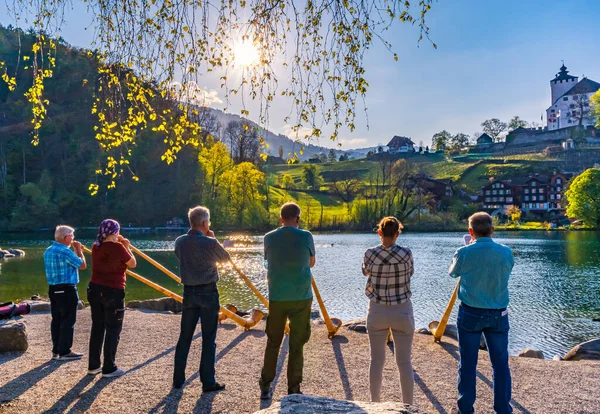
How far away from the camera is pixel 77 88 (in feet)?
339

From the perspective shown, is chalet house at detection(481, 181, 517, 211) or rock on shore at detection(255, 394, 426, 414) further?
chalet house at detection(481, 181, 517, 211)

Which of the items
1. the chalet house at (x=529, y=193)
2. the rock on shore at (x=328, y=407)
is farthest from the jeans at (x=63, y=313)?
the chalet house at (x=529, y=193)

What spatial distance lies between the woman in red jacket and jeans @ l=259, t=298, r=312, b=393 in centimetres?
211

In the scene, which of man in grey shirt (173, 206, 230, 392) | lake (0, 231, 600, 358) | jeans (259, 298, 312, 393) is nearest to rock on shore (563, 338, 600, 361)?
lake (0, 231, 600, 358)

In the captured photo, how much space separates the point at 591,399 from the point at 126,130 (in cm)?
682

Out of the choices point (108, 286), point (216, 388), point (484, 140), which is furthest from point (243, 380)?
point (484, 140)

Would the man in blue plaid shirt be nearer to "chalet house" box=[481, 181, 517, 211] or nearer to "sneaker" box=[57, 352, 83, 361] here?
"sneaker" box=[57, 352, 83, 361]

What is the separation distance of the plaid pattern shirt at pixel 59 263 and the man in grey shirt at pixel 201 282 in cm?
226

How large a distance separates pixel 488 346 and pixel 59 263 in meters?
6.03

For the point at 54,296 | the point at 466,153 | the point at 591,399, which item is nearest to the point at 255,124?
the point at 54,296

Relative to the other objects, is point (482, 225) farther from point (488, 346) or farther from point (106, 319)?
point (106, 319)

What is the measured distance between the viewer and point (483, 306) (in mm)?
5094

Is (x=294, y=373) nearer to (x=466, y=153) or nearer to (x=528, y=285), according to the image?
(x=528, y=285)

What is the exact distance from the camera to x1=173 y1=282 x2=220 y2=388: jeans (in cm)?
600
